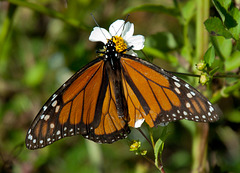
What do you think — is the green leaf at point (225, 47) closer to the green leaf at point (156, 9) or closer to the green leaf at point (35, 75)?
the green leaf at point (156, 9)

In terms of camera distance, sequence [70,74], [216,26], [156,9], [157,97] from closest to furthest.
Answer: [216,26] → [157,97] → [156,9] → [70,74]

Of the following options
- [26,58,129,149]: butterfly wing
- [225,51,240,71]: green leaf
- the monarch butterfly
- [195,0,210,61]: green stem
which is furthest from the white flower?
[225,51,240,71]: green leaf

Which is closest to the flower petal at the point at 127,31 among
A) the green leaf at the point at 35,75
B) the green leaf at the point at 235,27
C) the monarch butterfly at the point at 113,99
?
the monarch butterfly at the point at 113,99

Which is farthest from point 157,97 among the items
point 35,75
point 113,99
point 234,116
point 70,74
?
point 35,75

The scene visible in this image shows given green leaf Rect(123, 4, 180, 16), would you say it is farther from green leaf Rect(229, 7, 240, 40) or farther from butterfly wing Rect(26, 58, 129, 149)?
green leaf Rect(229, 7, 240, 40)

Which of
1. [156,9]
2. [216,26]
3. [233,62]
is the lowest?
[233,62]

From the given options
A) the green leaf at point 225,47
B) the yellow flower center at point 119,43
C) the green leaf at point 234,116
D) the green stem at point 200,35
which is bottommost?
the green leaf at point 234,116

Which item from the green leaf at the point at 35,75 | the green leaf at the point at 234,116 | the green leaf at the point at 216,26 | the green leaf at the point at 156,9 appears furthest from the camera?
the green leaf at the point at 35,75

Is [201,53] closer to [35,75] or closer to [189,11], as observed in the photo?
[189,11]
